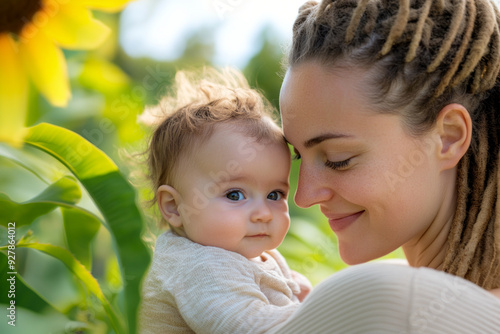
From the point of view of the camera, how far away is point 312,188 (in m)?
1.09

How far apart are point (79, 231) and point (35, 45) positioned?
1.32ft

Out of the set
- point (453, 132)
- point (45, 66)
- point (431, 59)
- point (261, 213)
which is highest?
point (45, 66)

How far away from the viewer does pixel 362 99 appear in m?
1.04

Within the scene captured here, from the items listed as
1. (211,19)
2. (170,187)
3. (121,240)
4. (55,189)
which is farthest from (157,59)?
(121,240)

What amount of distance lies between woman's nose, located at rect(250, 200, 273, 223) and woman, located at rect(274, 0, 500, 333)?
95 millimetres

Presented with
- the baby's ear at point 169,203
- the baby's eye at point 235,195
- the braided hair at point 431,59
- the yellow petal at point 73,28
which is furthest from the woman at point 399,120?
the yellow petal at point 73,28

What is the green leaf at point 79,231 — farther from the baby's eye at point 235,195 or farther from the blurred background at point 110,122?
the baby's eye at point 235,195

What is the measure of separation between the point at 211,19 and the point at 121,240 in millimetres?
1191

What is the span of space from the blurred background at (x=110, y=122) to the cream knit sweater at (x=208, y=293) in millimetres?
86

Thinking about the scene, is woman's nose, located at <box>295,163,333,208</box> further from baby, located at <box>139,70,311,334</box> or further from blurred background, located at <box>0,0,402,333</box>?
blurred background, located at <box>0,0,402,333</box>
